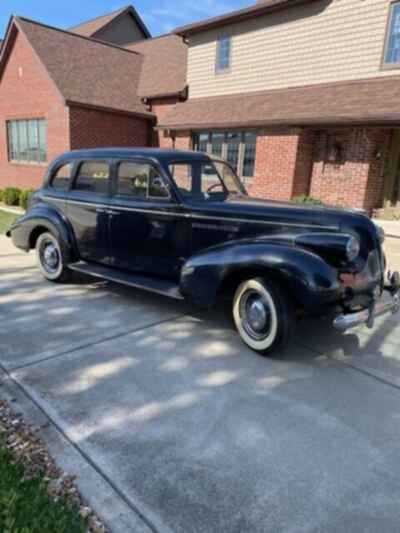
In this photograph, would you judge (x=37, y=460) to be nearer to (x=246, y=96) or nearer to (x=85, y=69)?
(x=246, y=96)

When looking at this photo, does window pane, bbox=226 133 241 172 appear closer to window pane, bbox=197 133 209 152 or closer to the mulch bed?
window pane, bbox=197 133 209 152

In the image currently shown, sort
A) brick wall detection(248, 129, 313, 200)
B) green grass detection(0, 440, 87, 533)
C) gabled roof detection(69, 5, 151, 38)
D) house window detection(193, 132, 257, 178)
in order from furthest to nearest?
gabled roof detection(69, 5, 151, 38) → house window detection(193, 132, 257, 178) → brick wall detection(248, 129, 313, 200) → green grass detection(0, 440, 87, 533)

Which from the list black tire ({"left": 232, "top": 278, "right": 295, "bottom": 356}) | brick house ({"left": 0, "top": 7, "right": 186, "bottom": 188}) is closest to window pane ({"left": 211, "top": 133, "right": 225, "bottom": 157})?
brick house ({"left": 0, "top": 7, "right": 186, "bottom": 188})

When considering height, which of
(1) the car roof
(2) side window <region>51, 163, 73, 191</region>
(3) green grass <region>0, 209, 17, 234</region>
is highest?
(1) the car roof

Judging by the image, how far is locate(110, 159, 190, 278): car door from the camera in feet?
14.6

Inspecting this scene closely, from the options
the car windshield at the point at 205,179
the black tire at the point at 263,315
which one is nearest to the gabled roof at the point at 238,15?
the car windshield at the point at 205,179

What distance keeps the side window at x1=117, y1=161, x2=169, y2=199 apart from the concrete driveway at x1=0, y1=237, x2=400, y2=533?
1.37 m

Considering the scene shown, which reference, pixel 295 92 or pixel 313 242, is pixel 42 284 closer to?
pixel 313 242

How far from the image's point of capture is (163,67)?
1772 cm

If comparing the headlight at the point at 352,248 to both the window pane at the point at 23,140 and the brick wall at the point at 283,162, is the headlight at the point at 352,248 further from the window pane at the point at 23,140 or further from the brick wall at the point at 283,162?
the window pane at the point at 23,140

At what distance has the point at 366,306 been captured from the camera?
372 centimetres

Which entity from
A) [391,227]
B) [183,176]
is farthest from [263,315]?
[391,227]

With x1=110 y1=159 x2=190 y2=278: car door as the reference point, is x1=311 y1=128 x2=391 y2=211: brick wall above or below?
above

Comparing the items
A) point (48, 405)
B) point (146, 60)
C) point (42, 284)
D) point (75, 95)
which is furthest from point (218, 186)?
point (146, 60)
